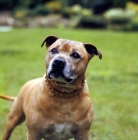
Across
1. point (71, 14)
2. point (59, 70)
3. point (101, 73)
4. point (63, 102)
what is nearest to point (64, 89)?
point (63, 102)

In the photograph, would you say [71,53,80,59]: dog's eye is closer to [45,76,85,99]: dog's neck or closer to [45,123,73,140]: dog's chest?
[45,76,85,99]: dog's neck

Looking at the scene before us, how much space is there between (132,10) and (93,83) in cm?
1578

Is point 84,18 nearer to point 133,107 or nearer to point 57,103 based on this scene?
point 133,107

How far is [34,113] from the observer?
194 inches

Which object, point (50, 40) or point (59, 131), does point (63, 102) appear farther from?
point (50, 40)

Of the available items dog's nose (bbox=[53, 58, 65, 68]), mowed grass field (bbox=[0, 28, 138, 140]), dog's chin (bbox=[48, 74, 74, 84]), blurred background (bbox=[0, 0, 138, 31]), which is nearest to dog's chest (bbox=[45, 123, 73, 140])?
dog's chin (bbox=[48, 74, 74, 84])

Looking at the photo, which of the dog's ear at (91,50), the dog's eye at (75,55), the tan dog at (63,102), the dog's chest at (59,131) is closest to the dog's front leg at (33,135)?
the tan dog at (63,102)

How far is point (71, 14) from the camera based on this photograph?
26594mm

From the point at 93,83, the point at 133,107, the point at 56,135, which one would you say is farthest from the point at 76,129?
the point at 93,83

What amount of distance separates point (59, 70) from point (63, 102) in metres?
0.48

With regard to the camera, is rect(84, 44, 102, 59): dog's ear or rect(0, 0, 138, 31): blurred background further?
rect(0, 0, 138, 31): blurred background

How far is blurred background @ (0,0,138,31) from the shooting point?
24.2 metres

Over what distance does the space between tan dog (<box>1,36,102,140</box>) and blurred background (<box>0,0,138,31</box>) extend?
60.9 ft

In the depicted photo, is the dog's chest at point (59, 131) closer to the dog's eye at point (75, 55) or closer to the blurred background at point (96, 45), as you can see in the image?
the dog's eye at point (75, 55)
